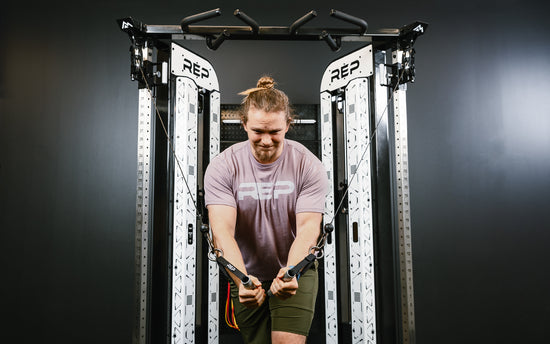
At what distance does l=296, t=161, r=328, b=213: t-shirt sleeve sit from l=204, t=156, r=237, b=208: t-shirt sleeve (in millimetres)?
360

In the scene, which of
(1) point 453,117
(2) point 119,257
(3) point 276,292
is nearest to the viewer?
(3) point 276,292

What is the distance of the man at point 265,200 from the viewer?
2.06 meters

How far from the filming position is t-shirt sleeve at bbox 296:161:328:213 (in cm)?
210

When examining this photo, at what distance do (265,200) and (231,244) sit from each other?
0.32 metres

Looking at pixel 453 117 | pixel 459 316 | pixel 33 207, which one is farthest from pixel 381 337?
pixel 33 207

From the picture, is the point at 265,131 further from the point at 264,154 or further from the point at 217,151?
the point at 217,151

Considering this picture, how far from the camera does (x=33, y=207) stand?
11.1ft

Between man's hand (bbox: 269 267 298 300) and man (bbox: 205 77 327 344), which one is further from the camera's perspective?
man (bbox: 205 77 327 344)

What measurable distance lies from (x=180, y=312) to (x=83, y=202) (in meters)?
1.70

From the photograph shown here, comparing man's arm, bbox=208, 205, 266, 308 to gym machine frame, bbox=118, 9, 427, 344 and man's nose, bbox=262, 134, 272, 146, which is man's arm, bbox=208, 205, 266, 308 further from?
man's nose, bbox=262, 134, 272, 146

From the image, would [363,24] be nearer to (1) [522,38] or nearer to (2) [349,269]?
(2) [349,269]

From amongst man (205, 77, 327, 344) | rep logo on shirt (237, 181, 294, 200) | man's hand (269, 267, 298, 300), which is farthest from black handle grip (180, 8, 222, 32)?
man's hand (269, 267, 298, 300)

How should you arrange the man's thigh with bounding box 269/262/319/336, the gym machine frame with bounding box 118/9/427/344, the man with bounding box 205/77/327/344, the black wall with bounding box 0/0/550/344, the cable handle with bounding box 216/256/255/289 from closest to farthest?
the cable handle with bounding box 216/256/255/289, the man's thigh with bounding box 269/262/319/336, the man with bounding box 205/77/327/344, the gym machine frame with bounding box 118/9/427/344, the black wall with bounding box 0/0/550/344

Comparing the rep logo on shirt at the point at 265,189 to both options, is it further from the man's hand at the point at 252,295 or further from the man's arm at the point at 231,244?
the man's hand at the point at 252,295
